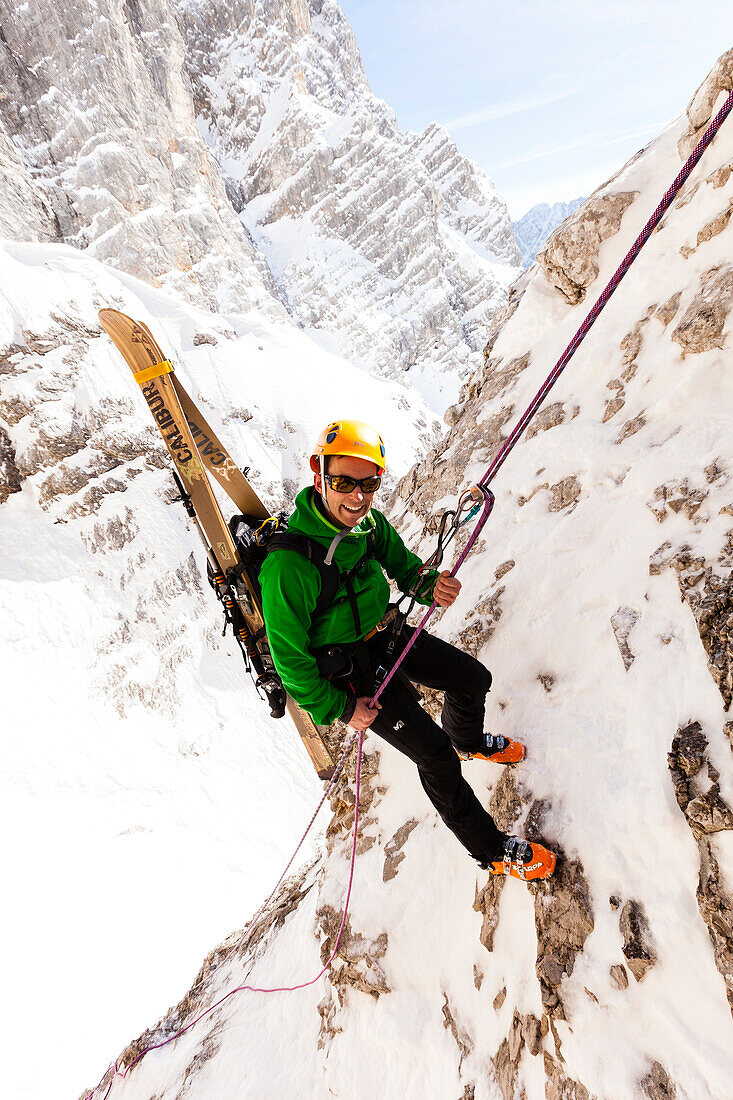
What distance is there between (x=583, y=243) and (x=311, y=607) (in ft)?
25.9

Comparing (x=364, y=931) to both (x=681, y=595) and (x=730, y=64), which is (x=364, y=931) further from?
(x=730, y=64)

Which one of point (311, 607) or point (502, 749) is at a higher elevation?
point (311, 607)

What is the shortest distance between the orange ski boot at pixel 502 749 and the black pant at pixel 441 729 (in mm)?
68

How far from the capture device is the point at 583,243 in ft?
26.3

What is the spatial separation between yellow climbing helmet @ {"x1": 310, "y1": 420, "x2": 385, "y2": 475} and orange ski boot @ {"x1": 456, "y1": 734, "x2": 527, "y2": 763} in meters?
2.22

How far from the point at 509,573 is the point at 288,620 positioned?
117 inches

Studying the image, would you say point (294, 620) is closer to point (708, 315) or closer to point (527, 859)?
point (527, 859)

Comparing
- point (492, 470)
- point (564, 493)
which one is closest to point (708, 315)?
point (564, 493)

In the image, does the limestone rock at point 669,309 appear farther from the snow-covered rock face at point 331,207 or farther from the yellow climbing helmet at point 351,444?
the snow-covered rock face at point 331,207

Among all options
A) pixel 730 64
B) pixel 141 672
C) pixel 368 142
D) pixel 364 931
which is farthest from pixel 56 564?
pixel 368 142

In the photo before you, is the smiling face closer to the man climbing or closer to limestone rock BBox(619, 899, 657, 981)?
the man climbing

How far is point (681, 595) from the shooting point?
134 inches

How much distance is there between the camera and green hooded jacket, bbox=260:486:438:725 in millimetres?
3156

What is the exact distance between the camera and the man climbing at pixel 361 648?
3.21 m
